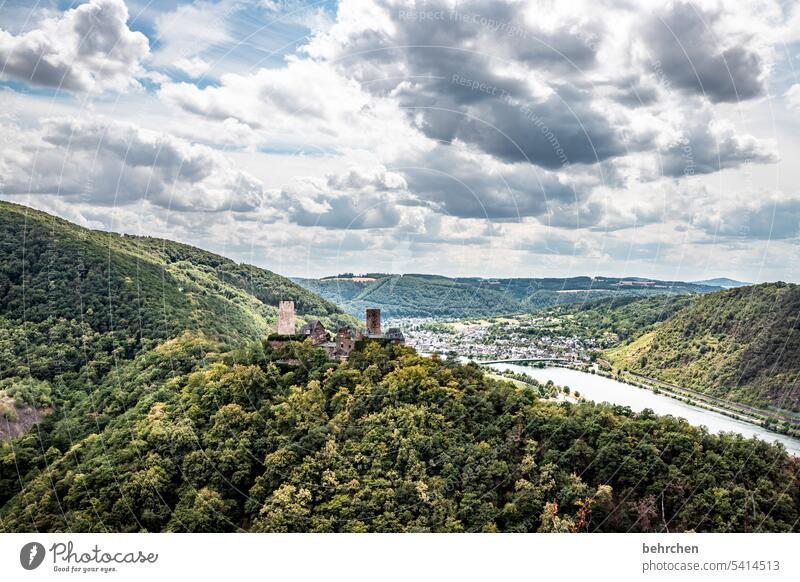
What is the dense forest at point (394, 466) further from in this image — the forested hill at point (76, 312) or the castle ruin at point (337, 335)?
the forested hill at point (76, 312)

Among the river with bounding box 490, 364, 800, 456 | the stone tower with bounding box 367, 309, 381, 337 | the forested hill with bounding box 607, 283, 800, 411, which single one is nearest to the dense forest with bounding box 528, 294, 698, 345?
the forested hill with bounding box 607, 283, 800, 411

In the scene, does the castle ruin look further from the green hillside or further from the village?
the green hillside

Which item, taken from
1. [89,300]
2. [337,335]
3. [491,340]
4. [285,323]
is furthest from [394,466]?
[89,300]

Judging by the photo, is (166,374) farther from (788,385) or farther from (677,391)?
(788,385)

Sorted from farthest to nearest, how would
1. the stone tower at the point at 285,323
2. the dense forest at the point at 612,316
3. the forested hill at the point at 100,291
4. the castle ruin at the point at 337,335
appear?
the dense forest at the point at 612,316 < the forested hill at the point at 100,291 < the stone tower at the point at 285,323 < the castle ruin at the point at 337,335

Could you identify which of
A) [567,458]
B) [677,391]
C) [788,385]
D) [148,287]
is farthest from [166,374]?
[788,385]

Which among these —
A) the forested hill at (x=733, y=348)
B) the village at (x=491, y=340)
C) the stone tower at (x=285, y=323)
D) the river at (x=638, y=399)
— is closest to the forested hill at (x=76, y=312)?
the stone tower at (x=285, y=323)

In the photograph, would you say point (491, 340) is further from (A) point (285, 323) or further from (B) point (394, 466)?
(B) point (394, 466)
